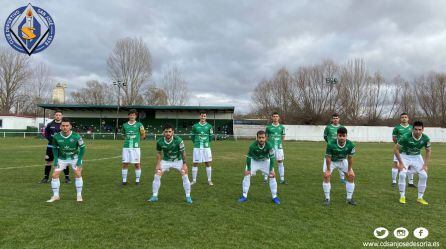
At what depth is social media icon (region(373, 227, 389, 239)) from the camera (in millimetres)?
5348

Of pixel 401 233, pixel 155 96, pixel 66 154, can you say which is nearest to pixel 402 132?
pixel 401 233

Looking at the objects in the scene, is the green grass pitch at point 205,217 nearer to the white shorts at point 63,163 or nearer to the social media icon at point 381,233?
the social media icon at point 381,233

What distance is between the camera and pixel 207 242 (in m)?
4.94

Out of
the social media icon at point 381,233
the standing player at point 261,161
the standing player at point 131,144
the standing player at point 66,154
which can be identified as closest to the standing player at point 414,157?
the social media icon at point 381,233

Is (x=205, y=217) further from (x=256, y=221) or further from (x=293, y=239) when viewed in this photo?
(x=293, y=239)

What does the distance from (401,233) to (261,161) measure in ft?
10.8

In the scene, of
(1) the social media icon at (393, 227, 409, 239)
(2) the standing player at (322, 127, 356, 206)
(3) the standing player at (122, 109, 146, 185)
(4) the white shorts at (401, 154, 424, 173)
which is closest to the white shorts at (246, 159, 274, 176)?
(2) the standing player at (322, 127, 356, 206)

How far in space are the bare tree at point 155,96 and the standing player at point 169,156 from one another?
186 ft

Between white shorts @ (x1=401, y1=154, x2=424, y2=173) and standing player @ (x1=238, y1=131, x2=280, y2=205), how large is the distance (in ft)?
11.3

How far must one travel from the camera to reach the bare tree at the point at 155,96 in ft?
208

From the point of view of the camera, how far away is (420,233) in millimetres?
5488

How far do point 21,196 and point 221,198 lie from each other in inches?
198

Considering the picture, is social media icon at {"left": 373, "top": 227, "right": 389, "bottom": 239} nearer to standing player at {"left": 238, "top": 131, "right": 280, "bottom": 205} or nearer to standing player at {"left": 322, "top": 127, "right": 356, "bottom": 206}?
standing player at {"left": 322, "top": 127, "right": 356, "bottom": 206}

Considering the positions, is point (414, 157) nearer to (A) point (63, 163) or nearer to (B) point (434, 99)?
(A) point (63, 163)
